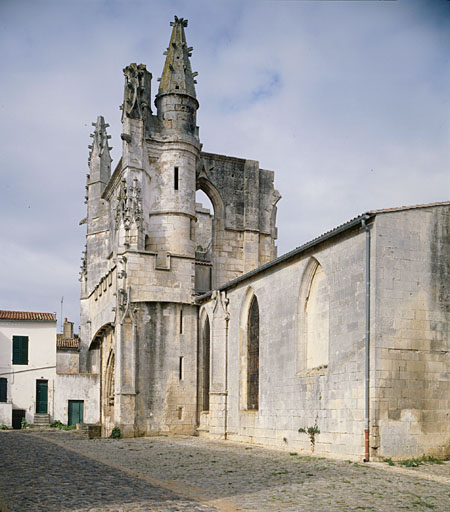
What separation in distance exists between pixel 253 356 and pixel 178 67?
13118mm

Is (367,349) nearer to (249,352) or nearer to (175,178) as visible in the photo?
(249,352)

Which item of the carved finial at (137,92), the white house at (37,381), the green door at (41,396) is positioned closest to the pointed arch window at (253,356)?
the carved finial at (137,92)

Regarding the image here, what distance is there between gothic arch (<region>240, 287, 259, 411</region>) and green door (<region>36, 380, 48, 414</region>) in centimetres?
1707

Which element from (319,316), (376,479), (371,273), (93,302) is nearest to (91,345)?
(93,302)

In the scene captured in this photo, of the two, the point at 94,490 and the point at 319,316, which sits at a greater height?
the point at 319,316

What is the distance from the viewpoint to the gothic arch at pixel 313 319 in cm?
1774

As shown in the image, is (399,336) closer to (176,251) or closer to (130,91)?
(176,251)

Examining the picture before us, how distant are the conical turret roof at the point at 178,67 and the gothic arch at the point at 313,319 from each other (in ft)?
41.6

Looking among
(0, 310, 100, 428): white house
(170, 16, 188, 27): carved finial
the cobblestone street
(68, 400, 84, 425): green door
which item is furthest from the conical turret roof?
(68, 400, 84, 425): green door

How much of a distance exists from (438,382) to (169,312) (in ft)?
42.9

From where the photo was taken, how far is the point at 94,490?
10.1 metres

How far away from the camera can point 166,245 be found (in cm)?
2706

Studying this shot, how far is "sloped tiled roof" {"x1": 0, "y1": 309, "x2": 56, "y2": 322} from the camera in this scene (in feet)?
122

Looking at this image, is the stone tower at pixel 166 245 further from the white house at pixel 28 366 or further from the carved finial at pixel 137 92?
the white house at pixel 28 366
